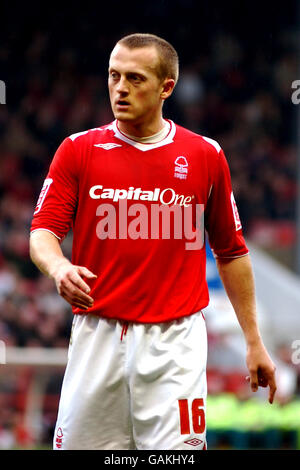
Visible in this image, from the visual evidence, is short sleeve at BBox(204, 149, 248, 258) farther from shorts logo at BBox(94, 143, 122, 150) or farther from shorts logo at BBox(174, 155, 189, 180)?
shorts logo at BBox(94, 143, 122, 150)

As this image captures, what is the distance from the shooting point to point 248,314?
407cm

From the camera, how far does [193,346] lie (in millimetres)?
3859

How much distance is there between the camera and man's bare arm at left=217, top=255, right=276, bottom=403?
4027 millimetres

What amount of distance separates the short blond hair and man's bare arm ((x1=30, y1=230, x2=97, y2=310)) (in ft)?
2.62

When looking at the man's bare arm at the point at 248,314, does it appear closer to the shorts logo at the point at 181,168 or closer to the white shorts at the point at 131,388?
the white shorts at the point at 131,388

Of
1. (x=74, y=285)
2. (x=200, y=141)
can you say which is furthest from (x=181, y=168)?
(x=74, y=285)

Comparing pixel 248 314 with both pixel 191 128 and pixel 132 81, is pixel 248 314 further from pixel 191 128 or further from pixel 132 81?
pixel 191 128

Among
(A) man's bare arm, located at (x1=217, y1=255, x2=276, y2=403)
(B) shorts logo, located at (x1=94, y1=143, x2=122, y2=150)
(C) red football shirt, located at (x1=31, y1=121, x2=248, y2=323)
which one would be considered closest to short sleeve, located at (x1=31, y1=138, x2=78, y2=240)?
(C) red football shirt, located at (x1=31, y1=121, x2=248, y2=323)

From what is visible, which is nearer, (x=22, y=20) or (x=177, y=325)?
(x=177, y=325)

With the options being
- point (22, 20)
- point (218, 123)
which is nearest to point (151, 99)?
point (218, 123)

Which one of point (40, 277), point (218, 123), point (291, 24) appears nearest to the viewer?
point (40, 277)

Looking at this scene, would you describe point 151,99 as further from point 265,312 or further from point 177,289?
point 265,312

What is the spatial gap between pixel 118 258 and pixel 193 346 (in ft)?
1.50

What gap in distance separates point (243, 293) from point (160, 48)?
106 centimetres
